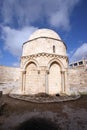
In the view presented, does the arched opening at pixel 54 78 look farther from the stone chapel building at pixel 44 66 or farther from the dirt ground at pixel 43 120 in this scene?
the dirt ground at pixel 43 120


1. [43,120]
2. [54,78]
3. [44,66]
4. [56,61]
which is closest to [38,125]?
[43,120]

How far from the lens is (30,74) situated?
17797 mm

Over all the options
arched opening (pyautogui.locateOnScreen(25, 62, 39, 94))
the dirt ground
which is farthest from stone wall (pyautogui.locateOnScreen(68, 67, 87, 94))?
the dirt ground

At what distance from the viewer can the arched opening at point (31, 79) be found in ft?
55.7

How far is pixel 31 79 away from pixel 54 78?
323 centimetres

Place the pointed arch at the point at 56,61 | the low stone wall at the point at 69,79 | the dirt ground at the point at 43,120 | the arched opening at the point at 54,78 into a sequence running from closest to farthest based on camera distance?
the dirt ground at the point at 43,120 < the arched opening at the point at 54,78 < the pointed arch at the point at 56,61 < the low stone wall at the point at 69,79

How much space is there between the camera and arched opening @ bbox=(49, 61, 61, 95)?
1691 centimetres

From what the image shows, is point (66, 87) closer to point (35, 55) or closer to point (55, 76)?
point (55, 76)

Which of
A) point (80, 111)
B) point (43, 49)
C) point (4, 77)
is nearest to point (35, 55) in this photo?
point (43, 49)

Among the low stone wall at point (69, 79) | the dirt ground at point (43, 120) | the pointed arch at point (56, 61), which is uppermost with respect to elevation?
the pointed arch at point (56, 61)

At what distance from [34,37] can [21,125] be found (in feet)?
46.4

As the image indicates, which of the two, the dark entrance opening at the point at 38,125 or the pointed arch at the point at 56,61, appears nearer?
the dark entrance opening at the point at 38,125

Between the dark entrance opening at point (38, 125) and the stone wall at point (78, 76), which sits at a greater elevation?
the stone wall at point (78, 76)

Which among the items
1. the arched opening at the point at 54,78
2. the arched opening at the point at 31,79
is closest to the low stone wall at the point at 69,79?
the arched opening at the point at 31,79
